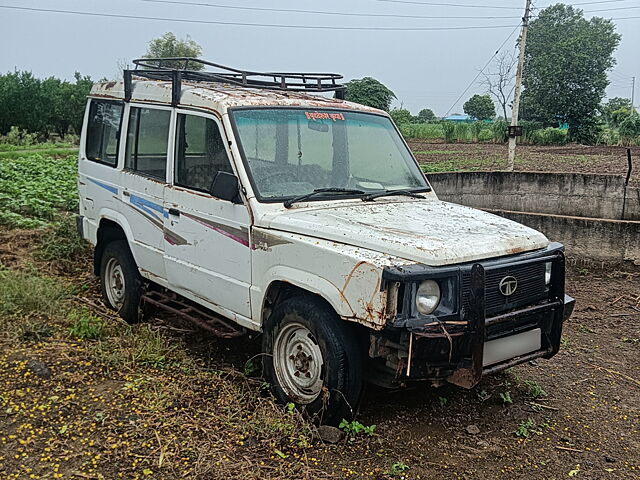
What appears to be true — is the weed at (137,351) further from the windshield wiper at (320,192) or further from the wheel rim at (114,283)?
the windshield wiper at (320,192)

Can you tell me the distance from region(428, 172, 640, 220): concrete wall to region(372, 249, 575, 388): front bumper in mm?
7610

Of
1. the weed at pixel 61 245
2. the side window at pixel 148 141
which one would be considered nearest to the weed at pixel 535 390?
the side window at pixel 148 141

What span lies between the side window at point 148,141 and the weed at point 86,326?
1437mm

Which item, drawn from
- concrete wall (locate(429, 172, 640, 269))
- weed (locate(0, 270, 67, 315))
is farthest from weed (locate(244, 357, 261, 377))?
concrete wall (locate(429, 172, 640, 269))

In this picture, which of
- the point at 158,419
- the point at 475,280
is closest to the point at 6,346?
the point at 158,419

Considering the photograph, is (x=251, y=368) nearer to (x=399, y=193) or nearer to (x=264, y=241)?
(x=264, y=241)

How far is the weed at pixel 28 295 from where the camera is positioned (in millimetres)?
6148

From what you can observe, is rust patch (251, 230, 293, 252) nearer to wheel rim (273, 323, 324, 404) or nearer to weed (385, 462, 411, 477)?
wheel rim (273, 323, 324, 404)

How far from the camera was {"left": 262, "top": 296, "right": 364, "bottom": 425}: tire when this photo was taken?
409 centimetres

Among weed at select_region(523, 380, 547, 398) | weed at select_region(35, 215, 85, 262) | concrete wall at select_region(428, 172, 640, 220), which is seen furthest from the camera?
concrete wall at select_region(428, 172, 640, 220)

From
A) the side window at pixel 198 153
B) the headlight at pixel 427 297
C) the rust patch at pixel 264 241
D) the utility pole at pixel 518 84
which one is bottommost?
the headlight at pixel 427 297

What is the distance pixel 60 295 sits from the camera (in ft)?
22.2

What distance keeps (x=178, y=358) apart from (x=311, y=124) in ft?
7.26

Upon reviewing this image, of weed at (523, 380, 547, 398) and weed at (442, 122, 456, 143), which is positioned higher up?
weed at (442, 122, 456, 143)
